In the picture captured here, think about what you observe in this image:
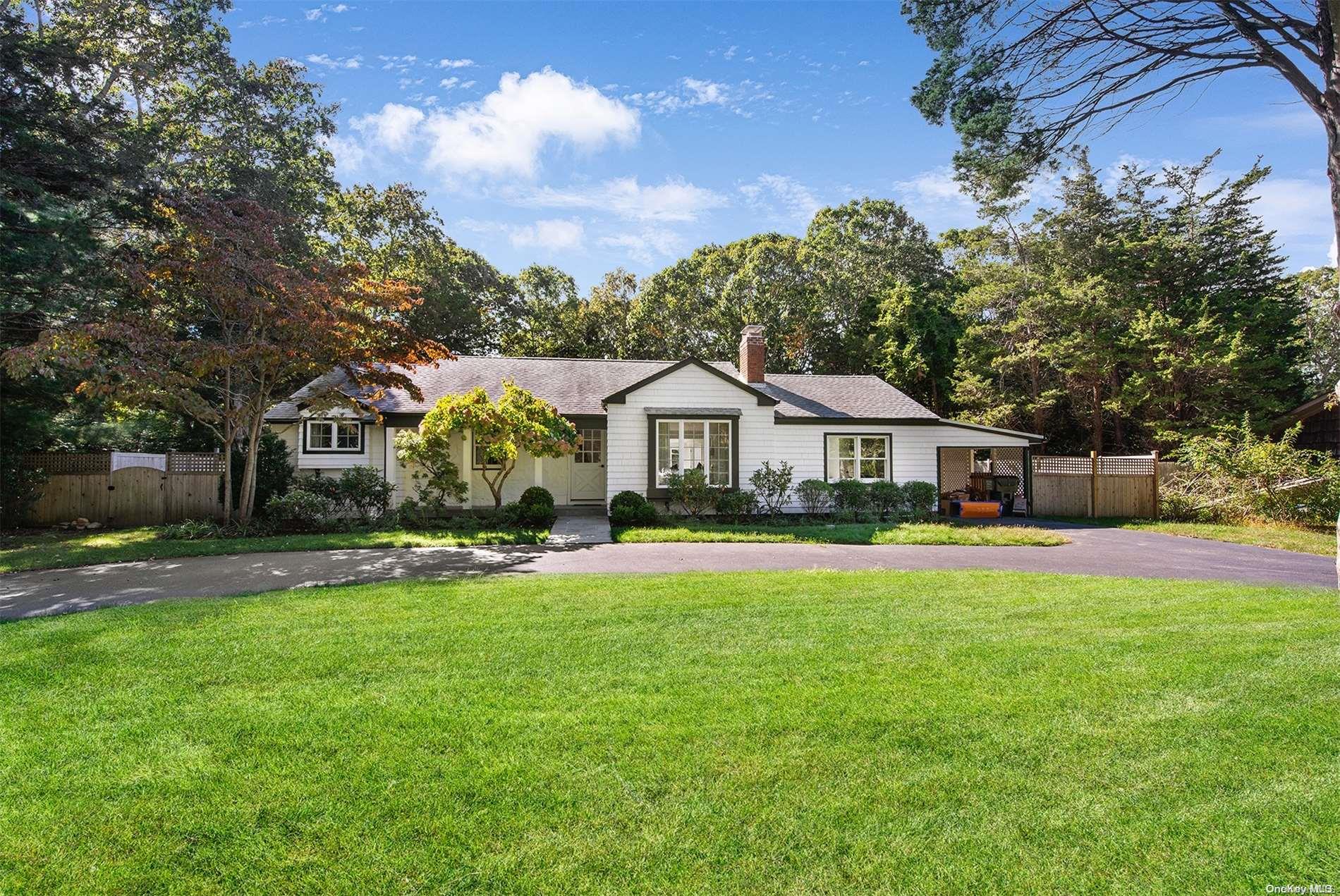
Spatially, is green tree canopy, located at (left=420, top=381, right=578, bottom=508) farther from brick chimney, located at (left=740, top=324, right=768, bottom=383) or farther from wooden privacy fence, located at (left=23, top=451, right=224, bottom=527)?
brick chimney, located at (left=740, top=324, right=768, bottom=383)

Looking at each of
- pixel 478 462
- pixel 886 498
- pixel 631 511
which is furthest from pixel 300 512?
pixel 886 498

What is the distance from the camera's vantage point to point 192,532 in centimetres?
1284

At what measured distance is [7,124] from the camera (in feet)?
42.3

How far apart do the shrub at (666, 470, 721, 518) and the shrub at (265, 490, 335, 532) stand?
26.1ft

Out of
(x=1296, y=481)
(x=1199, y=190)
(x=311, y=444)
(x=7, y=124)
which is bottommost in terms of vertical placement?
Answer: (x=1296, y=481)

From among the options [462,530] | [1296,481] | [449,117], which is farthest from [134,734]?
[1296,481]

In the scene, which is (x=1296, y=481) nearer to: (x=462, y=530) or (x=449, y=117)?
(x=462, y=530)

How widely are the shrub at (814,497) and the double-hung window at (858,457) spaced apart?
0.83 m

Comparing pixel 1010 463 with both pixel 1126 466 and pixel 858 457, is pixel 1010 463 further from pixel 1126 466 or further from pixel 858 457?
pixel 858 457

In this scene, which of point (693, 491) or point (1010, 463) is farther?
point (1010, 463)

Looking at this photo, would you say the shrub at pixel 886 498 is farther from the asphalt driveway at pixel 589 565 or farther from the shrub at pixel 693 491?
the asphalt driveway at pixel 589 565

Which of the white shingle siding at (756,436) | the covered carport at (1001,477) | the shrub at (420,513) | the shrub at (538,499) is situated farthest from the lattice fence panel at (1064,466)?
the shrub at (420,513)

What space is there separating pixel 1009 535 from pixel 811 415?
5.92 m

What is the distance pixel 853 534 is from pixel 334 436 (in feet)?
43.8
